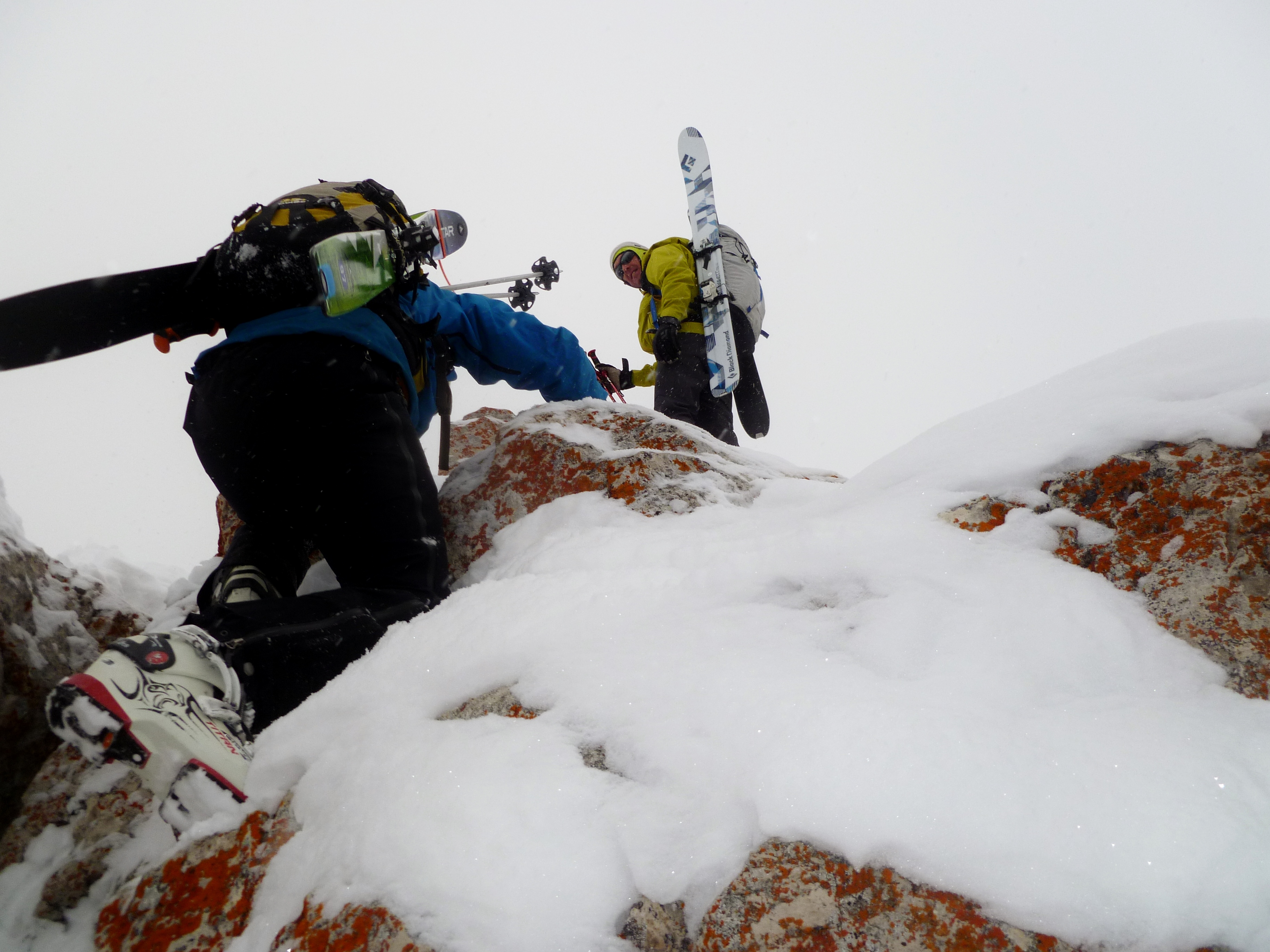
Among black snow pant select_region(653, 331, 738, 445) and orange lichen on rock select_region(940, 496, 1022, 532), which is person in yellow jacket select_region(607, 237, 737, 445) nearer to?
black snow pant select_region(653, 331, 738, 445)

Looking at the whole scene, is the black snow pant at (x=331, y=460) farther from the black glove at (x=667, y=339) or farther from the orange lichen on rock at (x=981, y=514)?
the black glove at (x=667, y=339)

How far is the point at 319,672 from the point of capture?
159 centimetres

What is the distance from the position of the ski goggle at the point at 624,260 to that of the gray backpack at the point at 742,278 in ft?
2.59

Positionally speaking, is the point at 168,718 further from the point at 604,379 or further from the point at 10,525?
the point at 604,379

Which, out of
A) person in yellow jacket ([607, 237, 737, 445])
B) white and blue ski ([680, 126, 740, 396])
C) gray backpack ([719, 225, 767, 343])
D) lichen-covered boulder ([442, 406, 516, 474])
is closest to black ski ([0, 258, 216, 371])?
lichen-covered boulder ([442, 406, 516, 474])

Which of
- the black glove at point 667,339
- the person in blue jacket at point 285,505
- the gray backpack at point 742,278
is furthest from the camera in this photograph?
the gray backpack at point 742,278

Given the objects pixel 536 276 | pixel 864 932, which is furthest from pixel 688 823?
pixel 536 276

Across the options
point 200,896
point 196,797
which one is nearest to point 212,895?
point 200,896

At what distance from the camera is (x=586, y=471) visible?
7.96ft

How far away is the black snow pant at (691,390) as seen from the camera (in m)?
5.39

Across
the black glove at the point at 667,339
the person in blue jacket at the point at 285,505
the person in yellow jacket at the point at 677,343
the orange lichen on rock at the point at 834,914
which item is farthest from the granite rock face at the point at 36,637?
the black glove at the point at 667,339

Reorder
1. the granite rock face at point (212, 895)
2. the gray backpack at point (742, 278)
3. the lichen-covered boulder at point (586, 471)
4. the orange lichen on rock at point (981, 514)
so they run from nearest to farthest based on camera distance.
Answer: the granite rock face at point (212, 895) < the orange lichen on rock at point (981, 514) < the lichen-covered boulder at point (586, 471) < the gray backpack at point (742, 278)

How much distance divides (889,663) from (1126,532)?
0.69 meters

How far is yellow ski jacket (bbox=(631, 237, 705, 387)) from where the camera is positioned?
17.8ft
